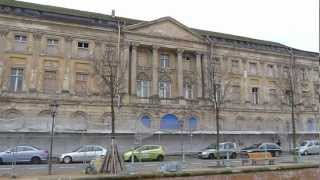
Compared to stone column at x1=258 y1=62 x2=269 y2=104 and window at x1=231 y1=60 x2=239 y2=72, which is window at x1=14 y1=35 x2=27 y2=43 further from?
stone column at x1=258 y1=62 x2=269 y2=104

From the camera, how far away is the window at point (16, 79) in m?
40.8

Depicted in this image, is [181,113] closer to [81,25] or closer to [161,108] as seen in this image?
[161,108]

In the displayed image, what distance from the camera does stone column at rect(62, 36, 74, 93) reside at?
42969 mm

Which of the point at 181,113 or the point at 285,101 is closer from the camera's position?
the point at 181,113

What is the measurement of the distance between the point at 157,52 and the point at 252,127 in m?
18.2

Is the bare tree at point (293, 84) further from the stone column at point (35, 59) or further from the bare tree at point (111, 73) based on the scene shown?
the stone column at point (35, 59)

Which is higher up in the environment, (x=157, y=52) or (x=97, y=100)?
(x=157, y=52)

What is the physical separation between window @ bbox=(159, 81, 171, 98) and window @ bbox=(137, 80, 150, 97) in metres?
1.95

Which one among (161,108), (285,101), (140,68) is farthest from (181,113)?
(285,101)

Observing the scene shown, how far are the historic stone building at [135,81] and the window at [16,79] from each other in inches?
4.4

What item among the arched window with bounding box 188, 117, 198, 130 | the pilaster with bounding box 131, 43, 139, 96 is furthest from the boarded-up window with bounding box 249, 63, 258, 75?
the pilaster with bounding box 131, 43, 139, 96

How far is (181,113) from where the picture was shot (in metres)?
46.5

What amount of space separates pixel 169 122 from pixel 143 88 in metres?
6.01

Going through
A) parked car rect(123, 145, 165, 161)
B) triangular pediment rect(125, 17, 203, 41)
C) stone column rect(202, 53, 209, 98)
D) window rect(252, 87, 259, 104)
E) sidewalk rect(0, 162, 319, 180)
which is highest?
triangular pediment rect(125, 17, 203, 41)
